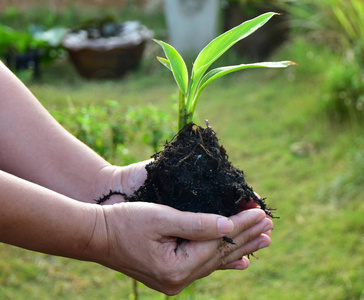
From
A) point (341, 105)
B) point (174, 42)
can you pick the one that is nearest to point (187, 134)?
point (341, 105)

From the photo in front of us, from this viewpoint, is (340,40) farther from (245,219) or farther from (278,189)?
(245,219)

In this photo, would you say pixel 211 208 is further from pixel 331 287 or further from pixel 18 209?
pixel 331 287

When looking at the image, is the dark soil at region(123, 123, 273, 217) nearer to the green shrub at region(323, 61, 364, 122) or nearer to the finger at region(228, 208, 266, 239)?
the finger at region(228, 208, 266, 239)

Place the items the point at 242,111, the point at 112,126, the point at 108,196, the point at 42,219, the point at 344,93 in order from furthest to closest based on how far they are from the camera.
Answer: the point at 242,111, the point at 344,93, the point at 112,126, the point at 108,196, the point at 42,219

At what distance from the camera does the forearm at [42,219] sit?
45.2 inches

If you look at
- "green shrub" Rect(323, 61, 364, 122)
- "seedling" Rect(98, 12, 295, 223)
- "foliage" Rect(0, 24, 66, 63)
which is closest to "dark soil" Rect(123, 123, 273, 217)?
"seedling" Rect(98, 12, 295, 223)

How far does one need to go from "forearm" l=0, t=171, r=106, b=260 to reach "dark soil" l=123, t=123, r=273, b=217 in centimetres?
19

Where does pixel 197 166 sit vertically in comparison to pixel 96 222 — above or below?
above

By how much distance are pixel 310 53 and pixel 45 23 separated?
151 inches

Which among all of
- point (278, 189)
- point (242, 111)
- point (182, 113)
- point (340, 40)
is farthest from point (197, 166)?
point (340, 40)

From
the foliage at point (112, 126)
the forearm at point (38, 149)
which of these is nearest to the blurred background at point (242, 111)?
the foliage at point (112, 126)

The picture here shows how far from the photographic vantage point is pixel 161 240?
1.27 meters

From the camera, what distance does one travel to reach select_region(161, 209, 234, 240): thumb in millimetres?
1230

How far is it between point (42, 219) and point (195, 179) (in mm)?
393
